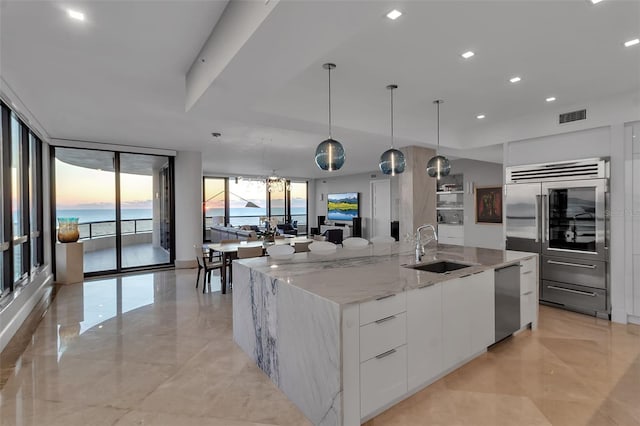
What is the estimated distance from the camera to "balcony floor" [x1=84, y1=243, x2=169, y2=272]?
698 centimetres

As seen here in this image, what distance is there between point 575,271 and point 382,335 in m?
3.65

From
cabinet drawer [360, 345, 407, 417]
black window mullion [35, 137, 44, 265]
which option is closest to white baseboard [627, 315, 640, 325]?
cabinet drawer [360, 345, 407, 417]

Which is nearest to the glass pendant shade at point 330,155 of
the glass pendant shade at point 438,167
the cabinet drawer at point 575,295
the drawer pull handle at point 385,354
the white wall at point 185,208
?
the glass pendant shade at point 438,167

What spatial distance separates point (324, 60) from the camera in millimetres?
2984

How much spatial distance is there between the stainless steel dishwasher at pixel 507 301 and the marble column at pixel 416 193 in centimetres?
232

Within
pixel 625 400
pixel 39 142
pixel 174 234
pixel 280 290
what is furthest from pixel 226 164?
pixel 625 400

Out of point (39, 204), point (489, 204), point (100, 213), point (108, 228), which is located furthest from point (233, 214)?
point (489, 204)

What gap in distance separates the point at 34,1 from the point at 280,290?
2.47 metres

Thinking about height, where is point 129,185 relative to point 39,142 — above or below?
below

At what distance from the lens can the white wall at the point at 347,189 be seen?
1165cm

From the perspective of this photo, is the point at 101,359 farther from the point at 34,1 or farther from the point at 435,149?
the point at 435,149

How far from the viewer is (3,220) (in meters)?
3.72

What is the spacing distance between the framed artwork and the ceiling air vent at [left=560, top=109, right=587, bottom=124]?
3.33 metres

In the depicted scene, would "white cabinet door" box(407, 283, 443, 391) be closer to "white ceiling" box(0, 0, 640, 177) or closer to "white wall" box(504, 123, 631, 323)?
"white ceiling" box(0, 0, 640, 177)
